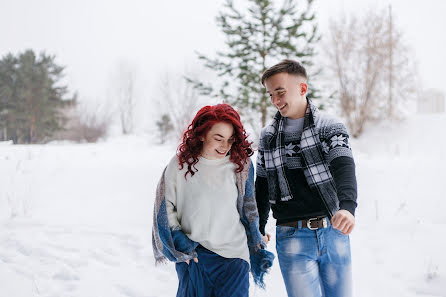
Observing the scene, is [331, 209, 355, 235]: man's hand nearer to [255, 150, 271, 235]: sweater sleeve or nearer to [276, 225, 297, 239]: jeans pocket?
[276, 225, 297, 239]: jeans pocket

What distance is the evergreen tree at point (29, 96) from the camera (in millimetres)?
5516

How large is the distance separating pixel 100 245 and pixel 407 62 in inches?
500

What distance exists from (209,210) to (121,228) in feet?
7.98

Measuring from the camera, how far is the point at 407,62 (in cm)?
1220

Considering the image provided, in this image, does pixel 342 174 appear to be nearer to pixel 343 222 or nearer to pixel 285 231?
pixel 343 222

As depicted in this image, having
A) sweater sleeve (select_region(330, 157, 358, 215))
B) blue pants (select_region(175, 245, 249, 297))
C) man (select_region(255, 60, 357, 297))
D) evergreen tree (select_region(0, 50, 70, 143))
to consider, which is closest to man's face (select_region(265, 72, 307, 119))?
man (select_region(255, 60, 357, 297))

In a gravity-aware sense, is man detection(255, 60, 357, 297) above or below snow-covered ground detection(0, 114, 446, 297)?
above

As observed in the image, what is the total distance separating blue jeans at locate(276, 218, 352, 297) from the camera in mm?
1376

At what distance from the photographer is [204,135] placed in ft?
4.57

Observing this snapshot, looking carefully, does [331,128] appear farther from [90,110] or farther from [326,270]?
[90,110]

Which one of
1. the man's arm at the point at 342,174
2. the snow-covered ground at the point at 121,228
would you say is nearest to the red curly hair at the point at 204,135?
the man's arm at the point at 342,174

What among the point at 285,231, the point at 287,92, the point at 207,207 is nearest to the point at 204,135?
the point at 207,207

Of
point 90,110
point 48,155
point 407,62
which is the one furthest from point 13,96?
point 407,62

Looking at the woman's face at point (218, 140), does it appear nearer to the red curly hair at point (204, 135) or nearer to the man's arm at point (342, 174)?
the red curly hair at point (204, 135)
